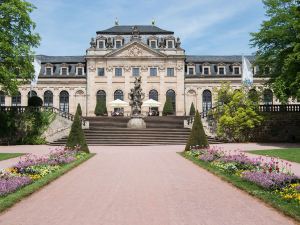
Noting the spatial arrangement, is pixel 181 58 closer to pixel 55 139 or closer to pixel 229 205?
pixel 55 139

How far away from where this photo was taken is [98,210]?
8.37 m

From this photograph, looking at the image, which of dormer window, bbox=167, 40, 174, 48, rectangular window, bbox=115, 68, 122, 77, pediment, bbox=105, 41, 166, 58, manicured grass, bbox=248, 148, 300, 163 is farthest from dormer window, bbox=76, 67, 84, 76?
manicured grass, bbox=248, 148, 300, 163

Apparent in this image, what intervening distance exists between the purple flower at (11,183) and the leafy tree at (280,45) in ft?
77.1

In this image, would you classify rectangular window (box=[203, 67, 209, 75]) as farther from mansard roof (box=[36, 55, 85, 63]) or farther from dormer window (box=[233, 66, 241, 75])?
mansard roof (box=[36, 55, 85, 63])

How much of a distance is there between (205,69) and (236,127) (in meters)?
38.9

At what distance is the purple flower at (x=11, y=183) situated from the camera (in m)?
10.0

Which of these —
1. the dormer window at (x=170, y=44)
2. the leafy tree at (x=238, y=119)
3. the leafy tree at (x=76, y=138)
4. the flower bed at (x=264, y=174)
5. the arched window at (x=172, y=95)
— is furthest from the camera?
the dormer window at (x=170, y=44)

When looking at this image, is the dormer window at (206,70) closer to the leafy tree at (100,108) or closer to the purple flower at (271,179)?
the leafy tree at (100,108)

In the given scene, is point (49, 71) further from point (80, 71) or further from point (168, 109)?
point (168, 109)

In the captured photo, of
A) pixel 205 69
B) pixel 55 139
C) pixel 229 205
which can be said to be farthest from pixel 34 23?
pixel 205 69

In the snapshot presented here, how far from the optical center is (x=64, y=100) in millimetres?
72875

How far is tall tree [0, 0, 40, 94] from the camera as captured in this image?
31.1 metres

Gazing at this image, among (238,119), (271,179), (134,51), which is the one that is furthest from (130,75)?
(271,179)

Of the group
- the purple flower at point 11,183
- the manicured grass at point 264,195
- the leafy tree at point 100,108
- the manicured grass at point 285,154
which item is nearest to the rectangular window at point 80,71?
the leafy tree at point 100,108
